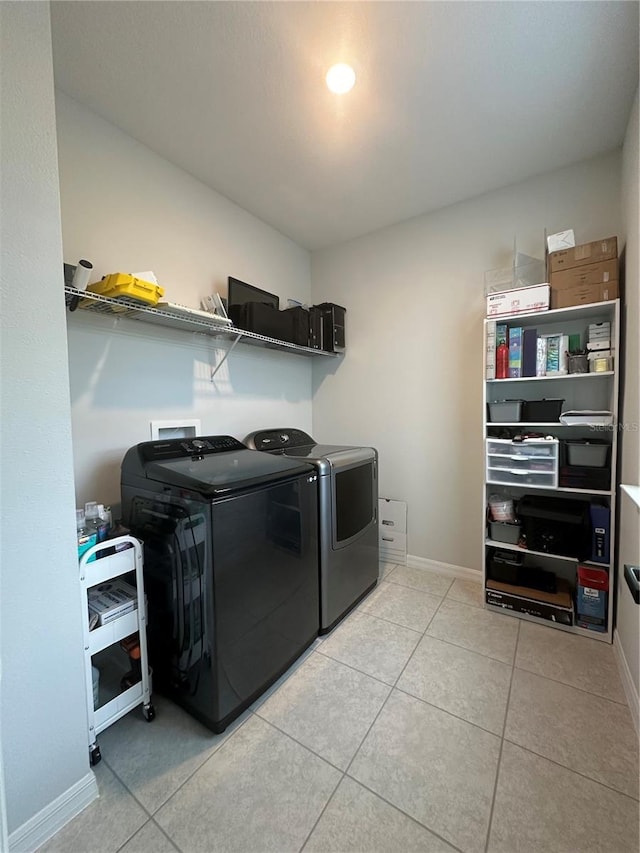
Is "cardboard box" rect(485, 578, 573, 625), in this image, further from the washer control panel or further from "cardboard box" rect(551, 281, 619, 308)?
the washer control panel

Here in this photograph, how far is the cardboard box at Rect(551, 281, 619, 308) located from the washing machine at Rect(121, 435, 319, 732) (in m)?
1.78

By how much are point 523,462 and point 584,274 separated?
1.12 meters

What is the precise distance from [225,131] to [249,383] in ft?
4.88

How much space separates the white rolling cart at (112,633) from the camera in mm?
1202

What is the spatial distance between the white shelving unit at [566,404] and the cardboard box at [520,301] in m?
0.04

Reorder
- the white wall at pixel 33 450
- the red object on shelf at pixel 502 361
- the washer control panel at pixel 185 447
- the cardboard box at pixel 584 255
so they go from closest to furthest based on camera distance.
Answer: the white wall at pixel 33 450
the washer control panel at pixel 185 447
the cardboard box at pixel 584 255
the red object on shelf at pixel 502 361

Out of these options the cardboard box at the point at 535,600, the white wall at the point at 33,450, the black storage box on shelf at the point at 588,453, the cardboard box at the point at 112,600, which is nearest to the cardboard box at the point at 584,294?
the black storage box on shelf at the point at 588,453

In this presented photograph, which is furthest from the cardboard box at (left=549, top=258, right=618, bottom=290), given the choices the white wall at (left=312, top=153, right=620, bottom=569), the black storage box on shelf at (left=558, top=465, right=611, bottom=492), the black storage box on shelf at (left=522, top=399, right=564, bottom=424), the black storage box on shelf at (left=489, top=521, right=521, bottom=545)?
the black storage box on shelf at (left=489, top=521, right=521, bottom=545)

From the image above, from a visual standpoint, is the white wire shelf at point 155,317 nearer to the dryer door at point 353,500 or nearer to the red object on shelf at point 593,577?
the dryer door at point 353,500

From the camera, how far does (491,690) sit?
1535 millimetres

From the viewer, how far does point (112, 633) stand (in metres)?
1.29

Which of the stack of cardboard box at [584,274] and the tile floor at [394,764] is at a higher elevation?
the stack of cardboard box at [584,274]

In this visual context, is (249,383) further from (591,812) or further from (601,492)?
(591,812)

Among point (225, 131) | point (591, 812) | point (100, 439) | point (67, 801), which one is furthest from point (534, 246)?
point (67, 801)
